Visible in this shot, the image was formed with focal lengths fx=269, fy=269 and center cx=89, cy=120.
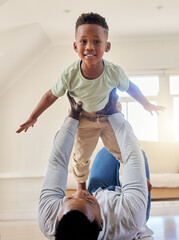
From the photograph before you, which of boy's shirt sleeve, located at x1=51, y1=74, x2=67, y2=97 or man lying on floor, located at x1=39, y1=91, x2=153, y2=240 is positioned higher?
boy's shirt sleeve, located at x1=51, y1=74, x2=67, y2=97

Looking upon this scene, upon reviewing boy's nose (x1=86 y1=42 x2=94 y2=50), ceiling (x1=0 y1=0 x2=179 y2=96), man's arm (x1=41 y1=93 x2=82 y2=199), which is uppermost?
ceiling (x1=0 y1=0 x2=179 y2=96)

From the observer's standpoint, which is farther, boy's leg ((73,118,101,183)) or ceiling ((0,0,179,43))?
ceiling ((0,0,179,43))

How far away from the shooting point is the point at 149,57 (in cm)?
454

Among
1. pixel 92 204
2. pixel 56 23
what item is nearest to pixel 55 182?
pixel 92 204

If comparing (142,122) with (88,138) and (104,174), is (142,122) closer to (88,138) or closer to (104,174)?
(104,174)

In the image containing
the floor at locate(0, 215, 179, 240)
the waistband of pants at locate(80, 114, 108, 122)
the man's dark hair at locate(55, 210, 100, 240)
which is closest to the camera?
the man's dark hair at locate(55, 210, 100, 240)

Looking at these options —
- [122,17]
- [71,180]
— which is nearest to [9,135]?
[71,180]

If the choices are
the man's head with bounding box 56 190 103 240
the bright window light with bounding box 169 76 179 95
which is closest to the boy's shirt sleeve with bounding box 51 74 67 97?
the man's head with bounding box 56 190 103 240

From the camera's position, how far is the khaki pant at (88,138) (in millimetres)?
1330

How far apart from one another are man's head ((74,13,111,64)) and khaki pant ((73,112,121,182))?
32cm

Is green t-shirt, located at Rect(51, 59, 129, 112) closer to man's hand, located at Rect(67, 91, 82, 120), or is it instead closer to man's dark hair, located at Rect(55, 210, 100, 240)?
man's hand, located at Rect(67, 91, 82, 120)

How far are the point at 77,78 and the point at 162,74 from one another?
3.62 metres

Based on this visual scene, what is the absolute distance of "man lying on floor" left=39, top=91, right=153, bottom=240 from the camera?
81 cm

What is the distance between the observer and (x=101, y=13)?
3619 millimetres
